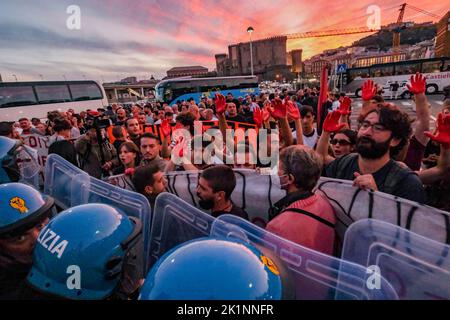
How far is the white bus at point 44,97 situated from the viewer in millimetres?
15141

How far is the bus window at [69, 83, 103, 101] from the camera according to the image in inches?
737

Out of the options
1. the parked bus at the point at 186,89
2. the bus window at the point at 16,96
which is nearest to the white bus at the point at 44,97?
the bus window at the point at 16,96

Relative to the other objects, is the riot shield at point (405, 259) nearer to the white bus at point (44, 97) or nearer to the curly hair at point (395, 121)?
the curly hair at point (395, 121)

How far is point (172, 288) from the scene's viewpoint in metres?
0.85

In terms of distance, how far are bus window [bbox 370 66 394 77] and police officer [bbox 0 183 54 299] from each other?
30074 millimetres

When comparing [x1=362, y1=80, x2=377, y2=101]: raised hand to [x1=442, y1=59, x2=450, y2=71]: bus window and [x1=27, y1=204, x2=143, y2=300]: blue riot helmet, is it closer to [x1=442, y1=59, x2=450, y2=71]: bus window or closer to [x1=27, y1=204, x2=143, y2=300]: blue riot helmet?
[x1=27, y1=204, x2=143, y2=300]: blue riot helmet

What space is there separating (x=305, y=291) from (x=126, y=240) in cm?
90

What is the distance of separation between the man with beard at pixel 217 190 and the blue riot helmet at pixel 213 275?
3.58 ft

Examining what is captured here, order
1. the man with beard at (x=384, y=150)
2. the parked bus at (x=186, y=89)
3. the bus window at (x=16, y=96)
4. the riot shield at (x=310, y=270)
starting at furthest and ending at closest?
the parked bus at (x=186, y=89)
the bus window at (x=16, y=96)
the man with beard at (x=384, y=150)
the riot shield at (x=310, y=270)

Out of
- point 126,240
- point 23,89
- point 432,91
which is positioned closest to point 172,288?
point 126,240

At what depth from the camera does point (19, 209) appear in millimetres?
1554
